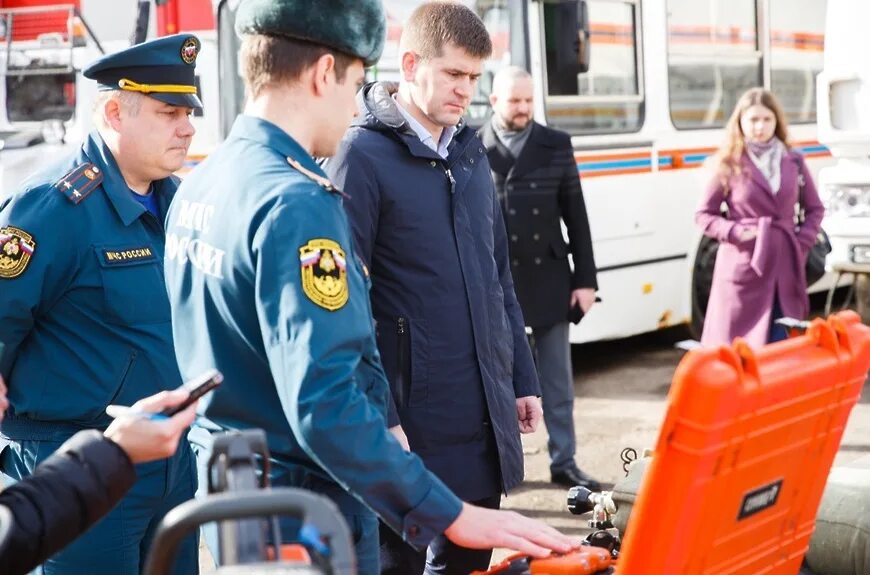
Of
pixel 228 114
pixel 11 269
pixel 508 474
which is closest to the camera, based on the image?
pixel 11 269

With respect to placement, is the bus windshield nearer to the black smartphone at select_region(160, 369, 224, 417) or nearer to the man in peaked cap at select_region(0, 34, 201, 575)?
the man in peaked cap at select_region(0, 34, 201, 575)

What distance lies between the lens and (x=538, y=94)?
794 centimetres

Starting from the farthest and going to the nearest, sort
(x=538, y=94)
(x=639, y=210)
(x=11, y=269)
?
(x=639, y=210) < (x=538, y=94) < (x=11, y=269)

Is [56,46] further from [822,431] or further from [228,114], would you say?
[822,431]

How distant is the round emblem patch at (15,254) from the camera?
328cm

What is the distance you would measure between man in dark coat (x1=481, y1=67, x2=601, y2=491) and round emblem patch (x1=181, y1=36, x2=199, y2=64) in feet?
8.74

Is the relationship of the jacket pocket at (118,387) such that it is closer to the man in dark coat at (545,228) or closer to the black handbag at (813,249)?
the man in dark coat at (545,228)

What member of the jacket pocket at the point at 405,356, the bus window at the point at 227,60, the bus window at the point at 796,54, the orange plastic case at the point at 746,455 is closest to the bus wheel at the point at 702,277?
the bus window at the point at 796,54

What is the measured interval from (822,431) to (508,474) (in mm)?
1284

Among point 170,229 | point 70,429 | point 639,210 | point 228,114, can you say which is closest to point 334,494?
point 170,229

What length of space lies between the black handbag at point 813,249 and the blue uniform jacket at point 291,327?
16.4ft

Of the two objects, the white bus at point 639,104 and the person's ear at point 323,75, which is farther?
the white bus at point 639,104

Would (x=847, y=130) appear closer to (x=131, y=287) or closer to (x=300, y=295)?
(x=131, y=287)

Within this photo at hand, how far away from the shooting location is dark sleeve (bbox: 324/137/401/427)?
3.35m
